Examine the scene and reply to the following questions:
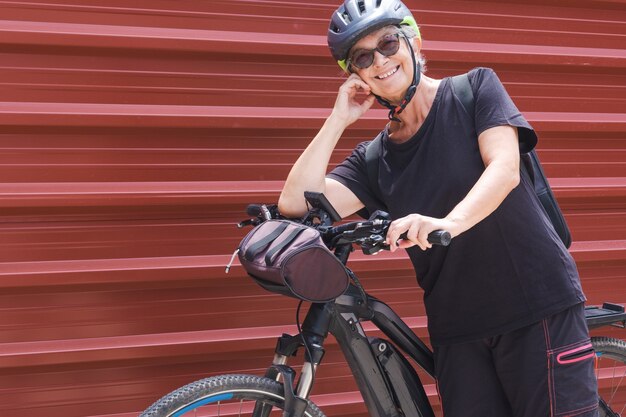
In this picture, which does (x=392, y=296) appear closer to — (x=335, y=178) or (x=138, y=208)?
(x=335, y=178)

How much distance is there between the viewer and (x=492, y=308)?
8.39 ft

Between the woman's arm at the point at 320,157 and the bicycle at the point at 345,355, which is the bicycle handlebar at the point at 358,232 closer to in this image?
the bicycle at the point at 345,355

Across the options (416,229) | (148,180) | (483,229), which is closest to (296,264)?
(416,229)

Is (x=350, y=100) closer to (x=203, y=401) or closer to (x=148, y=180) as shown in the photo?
(x=148, y=180)

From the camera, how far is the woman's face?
8.32 feet

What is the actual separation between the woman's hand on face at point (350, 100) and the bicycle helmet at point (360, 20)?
4.0 inches

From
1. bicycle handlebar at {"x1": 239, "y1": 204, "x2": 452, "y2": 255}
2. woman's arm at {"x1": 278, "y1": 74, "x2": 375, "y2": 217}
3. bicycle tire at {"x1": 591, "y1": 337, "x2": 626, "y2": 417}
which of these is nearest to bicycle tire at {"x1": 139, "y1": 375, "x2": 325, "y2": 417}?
Answer: bicycle handlebar at {"x1": 239, "y1": 204, "x2": 452, "y2": 255}

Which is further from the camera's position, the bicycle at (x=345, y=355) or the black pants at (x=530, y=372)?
the black pants at (x=530, y=372)

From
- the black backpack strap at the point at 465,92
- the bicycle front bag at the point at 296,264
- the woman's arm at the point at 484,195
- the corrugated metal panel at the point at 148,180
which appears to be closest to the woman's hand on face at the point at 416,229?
the woman's arm at the point at 484,195

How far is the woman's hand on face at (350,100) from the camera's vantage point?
2.67 m

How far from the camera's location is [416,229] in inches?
84.6

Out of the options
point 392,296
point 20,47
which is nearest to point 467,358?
point 392,296

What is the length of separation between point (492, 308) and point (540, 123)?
1.50 m

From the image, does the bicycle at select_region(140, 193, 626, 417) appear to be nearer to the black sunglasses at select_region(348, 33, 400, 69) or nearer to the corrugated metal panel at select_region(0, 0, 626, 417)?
the black sunglasses at select_region(348, 33, 400, 69)
